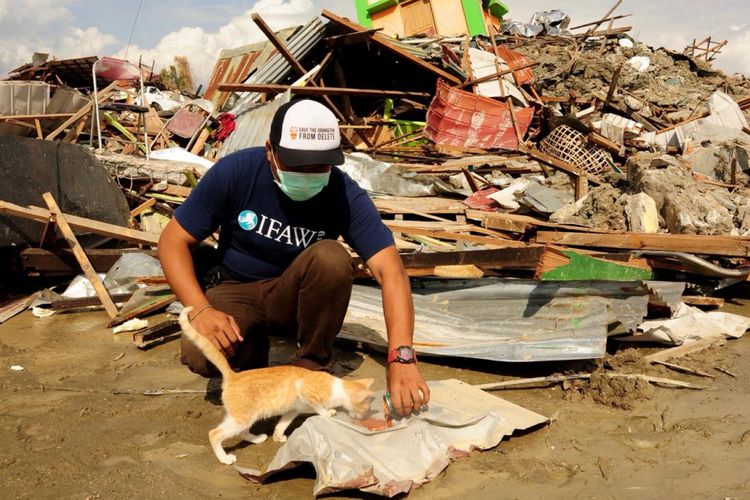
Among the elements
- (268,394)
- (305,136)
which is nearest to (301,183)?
(305,136)

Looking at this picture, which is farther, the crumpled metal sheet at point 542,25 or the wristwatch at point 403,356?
the crumpled metal sheet at point 542,25

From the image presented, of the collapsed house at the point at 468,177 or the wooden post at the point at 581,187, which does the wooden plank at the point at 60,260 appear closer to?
the collapsed house at the point at 468,177

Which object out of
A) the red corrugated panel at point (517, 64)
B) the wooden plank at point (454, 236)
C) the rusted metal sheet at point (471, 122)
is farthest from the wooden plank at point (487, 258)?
the red corrugated panel at point (517, 64)

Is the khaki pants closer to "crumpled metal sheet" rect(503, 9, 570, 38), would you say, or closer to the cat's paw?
the cat's paw

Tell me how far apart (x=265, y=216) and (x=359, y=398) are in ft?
3.48

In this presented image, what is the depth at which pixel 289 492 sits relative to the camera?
232 cm

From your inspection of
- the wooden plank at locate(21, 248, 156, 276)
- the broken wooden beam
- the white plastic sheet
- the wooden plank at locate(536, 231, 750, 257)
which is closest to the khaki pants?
the broken wooden beam

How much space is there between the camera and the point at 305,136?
8.55ft

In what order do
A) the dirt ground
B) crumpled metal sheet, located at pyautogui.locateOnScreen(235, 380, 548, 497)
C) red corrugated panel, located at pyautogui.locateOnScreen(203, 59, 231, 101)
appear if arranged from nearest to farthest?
crumpled metal sheet, located at pyautogui.locateOnScreen(235, 380, 548, 497) → the dirt ground → red corrugated panel, located at pyautogui.locateOnScreen(203, 59, 231, 101)

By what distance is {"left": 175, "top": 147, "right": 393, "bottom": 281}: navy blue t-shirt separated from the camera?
2838 millimetres

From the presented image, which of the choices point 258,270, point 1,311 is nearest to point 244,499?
point 258,270

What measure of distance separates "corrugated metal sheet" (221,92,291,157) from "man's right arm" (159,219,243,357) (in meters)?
6.16

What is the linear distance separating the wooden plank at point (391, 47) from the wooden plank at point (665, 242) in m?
6.71

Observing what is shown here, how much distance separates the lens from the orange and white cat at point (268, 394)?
8.31 feet
